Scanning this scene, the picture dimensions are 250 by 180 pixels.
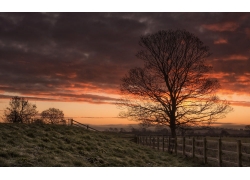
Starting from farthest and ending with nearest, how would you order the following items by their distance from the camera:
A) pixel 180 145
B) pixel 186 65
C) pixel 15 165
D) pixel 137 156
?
1. pixel 186 65
2. pixel 180 145
3. pixel 137 156
4. pixel 15 165

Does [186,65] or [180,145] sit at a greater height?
[186,65]

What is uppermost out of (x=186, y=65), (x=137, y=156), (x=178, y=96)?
(x=186, y=65)

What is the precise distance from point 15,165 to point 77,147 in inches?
240

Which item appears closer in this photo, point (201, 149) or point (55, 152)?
point (55, 152)

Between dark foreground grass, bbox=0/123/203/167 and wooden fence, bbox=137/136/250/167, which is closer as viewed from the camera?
dark foreground grass, bbox=0/123/203/167

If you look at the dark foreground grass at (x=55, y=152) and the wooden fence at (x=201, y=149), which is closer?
the dark foreground grass at (x=55, y=152)

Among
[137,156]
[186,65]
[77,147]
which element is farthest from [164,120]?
[77,147]

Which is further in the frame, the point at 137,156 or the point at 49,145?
the point at 137,156

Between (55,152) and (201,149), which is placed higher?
(55,152)

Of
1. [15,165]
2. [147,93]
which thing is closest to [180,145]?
[147,93]
